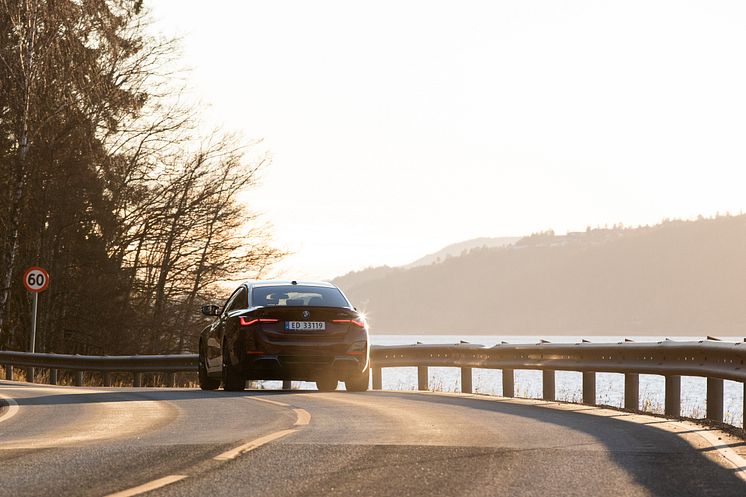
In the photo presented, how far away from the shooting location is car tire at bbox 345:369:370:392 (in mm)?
18516

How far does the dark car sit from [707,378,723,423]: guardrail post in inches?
246

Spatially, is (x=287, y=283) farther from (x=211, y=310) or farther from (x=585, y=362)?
(x=585, y=362)

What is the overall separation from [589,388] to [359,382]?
3855mm

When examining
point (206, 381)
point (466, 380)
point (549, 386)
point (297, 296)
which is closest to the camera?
point (549, 386)

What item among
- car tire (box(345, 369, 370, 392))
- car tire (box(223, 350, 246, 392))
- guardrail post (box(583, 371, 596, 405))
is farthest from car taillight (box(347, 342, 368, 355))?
guardrail post (box(583, 371, 596, 405))

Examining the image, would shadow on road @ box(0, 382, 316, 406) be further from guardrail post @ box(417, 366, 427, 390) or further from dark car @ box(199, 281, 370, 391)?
guardrail post @ box(417, 366, 427, 390)

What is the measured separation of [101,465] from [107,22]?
2695 centimetres

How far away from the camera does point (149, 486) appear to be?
7.43 m

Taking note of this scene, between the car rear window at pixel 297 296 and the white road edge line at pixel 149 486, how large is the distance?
1000 cm

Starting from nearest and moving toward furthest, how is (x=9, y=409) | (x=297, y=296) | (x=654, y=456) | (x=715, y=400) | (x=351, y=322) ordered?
(x=654, y=456), (x=715, y=400), (x=9, y=409), (x=351, y=322), (x=297, y=296)

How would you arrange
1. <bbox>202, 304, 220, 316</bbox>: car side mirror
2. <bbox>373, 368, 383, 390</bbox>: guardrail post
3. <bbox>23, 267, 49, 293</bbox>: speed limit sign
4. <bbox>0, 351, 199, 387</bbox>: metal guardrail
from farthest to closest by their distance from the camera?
1. <bbox>23, 267, 49, 293</bbox>: speed limit sign
2. <bbox>0, 351, 199, 387</bbox>: metal guardrail
3. <bbox>373, 368, 383, 390</bbox>: guardrail post
4. <bbox>202, 304, 220, 316</bbox>: car side mirror

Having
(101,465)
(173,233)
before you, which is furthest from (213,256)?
(101,465)

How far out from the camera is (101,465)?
851 centimetres

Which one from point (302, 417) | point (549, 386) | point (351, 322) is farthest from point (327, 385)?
point (302, 417)
